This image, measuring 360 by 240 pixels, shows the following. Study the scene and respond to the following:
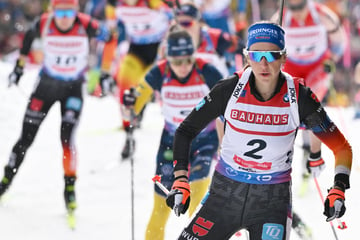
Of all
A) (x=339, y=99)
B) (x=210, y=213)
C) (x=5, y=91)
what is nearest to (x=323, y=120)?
(x=210, y=213)

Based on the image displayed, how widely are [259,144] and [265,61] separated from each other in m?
0.47

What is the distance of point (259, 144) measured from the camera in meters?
3.56

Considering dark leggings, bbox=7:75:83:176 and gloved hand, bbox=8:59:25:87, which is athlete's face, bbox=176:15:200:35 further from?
gloved hand, bbox=8:59:25:87

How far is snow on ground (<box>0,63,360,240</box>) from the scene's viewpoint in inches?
246

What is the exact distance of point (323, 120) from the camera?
3555 mm

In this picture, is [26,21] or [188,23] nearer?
[188,23]

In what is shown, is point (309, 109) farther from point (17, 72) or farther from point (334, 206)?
point (17, 72)

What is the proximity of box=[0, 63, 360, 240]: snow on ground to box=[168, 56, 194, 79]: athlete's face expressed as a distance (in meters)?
1.62

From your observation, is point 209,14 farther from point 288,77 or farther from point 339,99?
point 288,77

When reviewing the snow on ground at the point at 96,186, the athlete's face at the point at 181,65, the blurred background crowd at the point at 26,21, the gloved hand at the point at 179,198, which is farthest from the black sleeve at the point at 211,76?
the blurred background crowd at the point at 26,21

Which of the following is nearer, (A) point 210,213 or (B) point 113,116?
(A) point 210,213

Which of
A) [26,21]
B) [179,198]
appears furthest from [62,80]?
[26,21]

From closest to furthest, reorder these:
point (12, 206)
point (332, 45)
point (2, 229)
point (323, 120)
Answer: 1. point (323, 120)
2. point (2, 229)
3. point (12, 206)
4. point (332, 45)

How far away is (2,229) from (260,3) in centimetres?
1146
